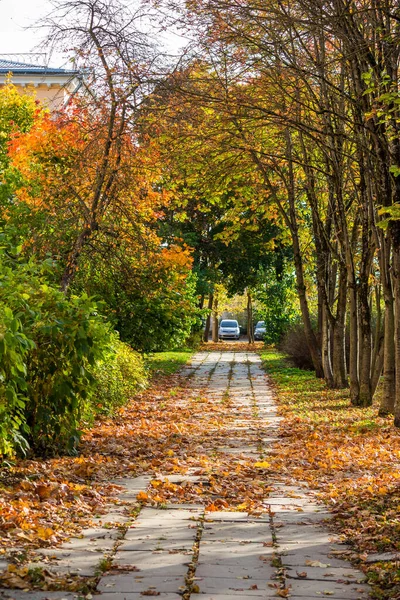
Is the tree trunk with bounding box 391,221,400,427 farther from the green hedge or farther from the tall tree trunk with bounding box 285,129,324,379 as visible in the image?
the tall tree trunk with bounding box 285,129,324,379

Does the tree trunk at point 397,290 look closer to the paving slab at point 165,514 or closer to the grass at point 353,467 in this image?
the grass at point 353,467

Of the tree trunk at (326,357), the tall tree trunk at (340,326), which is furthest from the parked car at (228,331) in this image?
the tall tree trunk at (340,326)

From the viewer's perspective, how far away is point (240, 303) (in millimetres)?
75125

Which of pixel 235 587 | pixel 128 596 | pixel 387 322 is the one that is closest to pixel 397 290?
pixel 387 322

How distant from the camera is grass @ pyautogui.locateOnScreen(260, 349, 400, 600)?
591 centimetres

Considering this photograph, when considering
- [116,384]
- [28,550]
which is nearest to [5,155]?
[116,384]

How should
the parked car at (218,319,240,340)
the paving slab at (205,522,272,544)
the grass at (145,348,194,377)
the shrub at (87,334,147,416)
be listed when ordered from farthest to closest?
the parked car at (218,319,240,340), the grass at (145,348,194,377), the shrub at (87,334,147,416), the paving slab at (205,522,272,544)

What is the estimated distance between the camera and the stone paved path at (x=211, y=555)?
477 centimetres

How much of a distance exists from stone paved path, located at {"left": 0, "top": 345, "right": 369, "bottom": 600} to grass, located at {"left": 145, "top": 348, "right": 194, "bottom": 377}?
15.1 m

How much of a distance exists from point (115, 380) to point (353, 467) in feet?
18.8

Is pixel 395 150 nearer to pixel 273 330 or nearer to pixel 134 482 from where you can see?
pixel 134 482

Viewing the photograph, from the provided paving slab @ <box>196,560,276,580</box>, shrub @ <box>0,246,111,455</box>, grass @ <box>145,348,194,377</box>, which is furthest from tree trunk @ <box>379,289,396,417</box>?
grass @ <box>145,348,194,377</box>

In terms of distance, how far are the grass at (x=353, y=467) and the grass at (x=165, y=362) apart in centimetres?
743

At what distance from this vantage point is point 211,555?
18.2 ft
